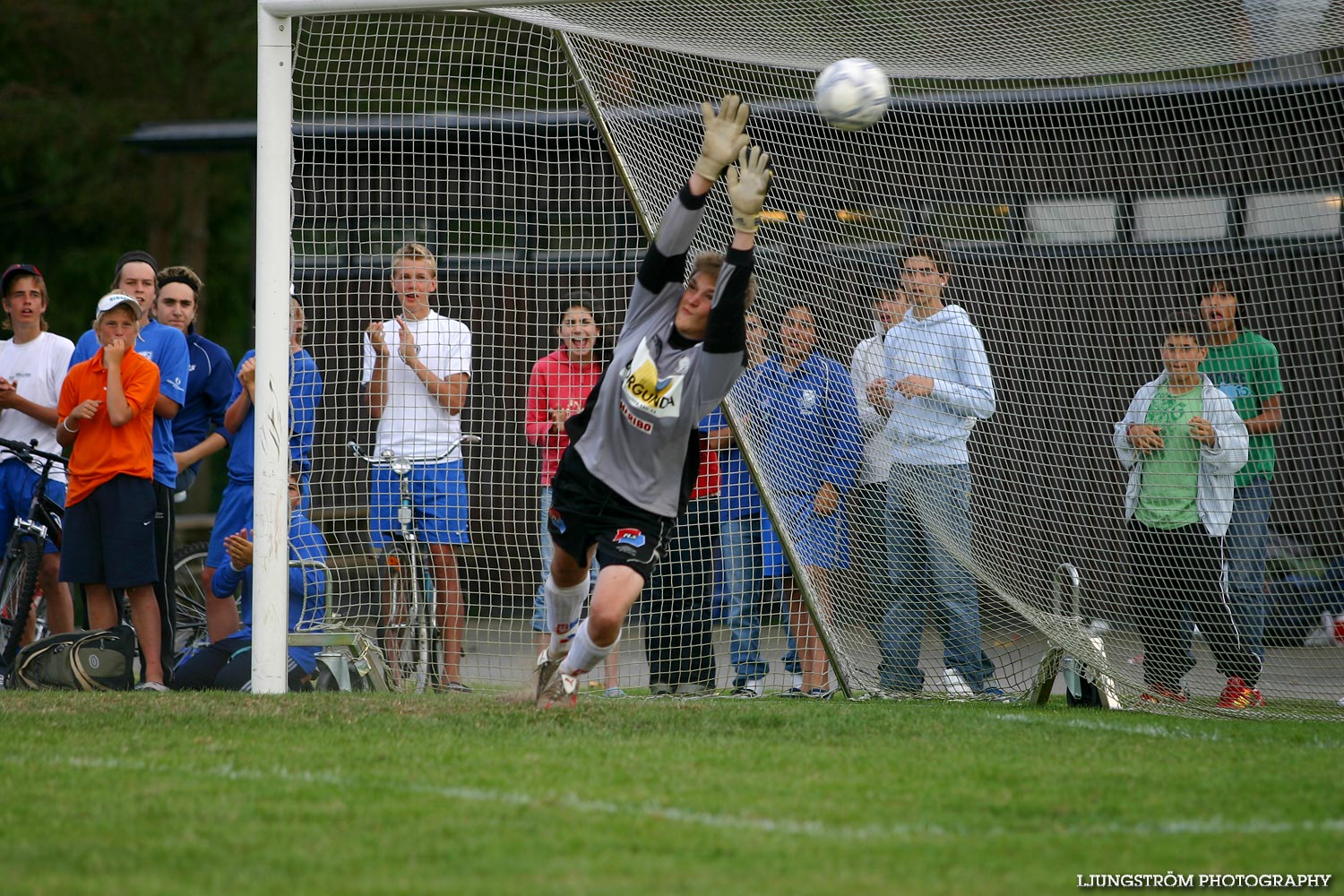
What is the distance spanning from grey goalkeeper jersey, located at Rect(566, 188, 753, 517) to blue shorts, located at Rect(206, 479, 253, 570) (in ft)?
8.75

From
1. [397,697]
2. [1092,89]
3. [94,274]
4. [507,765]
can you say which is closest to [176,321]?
[397,697]

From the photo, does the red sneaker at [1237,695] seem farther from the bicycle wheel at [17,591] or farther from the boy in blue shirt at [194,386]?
the bicycle wheel at [17,591]

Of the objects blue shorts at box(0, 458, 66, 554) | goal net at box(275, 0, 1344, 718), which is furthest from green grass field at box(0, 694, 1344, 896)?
blue shorts at box(0, 458, 66, 554)

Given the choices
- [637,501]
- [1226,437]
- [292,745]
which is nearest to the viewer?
[292,745]

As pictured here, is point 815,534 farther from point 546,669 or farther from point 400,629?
point 400,629

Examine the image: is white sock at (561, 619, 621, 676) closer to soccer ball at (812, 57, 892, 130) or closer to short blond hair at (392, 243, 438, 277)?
soccer ball at (812, 57, 892, 130)

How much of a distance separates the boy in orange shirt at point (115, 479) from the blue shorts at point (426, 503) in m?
1.14

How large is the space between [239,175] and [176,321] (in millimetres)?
11436

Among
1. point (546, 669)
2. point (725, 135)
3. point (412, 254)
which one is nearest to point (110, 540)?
point (412, 254)

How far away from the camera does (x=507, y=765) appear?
443 centimetres

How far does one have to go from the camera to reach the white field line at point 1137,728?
17.6 ft

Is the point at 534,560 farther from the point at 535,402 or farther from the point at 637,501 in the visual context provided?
the point at 637,501

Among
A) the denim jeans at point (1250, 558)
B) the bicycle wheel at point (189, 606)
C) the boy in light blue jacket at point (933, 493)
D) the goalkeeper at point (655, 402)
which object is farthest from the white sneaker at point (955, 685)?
the bicycle wheel at point (189, 606)

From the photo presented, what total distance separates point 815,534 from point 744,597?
1.72 feet
